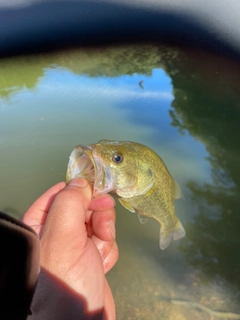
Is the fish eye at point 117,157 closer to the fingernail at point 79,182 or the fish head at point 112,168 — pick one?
the fish head at point 112,168

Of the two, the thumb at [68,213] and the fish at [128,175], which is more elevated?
the fish at [128,175]

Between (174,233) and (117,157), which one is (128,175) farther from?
(174,233)

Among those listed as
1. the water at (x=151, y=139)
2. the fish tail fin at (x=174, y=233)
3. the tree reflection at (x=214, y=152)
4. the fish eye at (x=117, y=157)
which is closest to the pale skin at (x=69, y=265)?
the fish eye at (x=117, y=157)

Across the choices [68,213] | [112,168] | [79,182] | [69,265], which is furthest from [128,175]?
[69,265]

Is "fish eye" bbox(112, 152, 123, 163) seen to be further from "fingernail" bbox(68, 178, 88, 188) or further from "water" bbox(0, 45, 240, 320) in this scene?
"water" bbox(0, 45, 240, 320)

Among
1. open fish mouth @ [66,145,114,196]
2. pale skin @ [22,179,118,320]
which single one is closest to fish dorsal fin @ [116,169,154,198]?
open fish mouth @ [66,145,114,196]

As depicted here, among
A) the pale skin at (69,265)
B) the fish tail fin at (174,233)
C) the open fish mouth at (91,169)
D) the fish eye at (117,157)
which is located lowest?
the pale skin at (69,265)

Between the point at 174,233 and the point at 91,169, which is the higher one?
the point at 91,169
